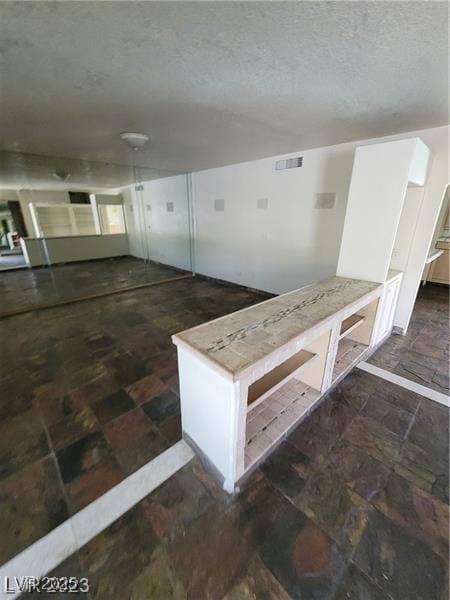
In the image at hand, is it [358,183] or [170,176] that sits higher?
[170,176]

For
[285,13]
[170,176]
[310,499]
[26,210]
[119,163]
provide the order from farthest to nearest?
[170,176], [26,210], [119,163], [310,499], [285,13]

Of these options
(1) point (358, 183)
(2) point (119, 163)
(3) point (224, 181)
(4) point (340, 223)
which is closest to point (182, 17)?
(1) point (358, 183)

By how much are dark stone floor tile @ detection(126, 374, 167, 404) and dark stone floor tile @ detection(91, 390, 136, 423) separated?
54 millimetres

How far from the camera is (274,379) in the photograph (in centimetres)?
164

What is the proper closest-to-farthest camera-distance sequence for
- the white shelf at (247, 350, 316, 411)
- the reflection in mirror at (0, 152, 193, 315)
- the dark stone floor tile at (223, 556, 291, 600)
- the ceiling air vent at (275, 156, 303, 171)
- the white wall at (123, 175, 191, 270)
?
the dark stone floor tile at (223, 556, 291, 600), the white shelf at (247, 350, 316, 411), the ceiling air vent at (275, 156, 303, 171), the reflection in mirror at (0, 152, 193, 315), the white wall at (123, 175, 191, 270)

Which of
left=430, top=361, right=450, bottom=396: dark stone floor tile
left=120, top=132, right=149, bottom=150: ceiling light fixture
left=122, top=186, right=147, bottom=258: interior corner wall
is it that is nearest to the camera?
left=430, top=361, right=450, bottom=396: dark stone floor tile

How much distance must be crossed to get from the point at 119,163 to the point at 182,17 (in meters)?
4.10

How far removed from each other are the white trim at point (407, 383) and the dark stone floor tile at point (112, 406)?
2339mm

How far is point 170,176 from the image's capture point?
18.5 feet

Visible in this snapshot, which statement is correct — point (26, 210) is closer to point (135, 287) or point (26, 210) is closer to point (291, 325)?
point (135, 287)

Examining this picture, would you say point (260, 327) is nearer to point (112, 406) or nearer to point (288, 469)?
point (288, 469)

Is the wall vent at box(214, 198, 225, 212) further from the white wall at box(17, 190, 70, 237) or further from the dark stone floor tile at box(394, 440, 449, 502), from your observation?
the dark stone floor tile at box(394, 440, 449, 502)

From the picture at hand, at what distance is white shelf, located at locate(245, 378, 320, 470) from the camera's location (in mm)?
1507

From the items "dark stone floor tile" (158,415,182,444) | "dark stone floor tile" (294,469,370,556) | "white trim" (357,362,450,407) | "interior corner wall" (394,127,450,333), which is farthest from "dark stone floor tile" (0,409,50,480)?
"interior corner wall" (394,127,450,333)
